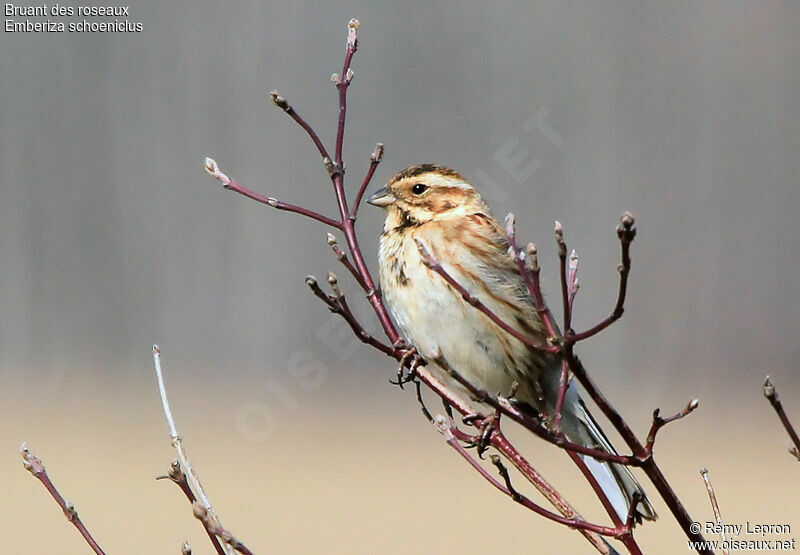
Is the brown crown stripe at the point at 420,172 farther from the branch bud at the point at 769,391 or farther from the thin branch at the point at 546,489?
the branch bud at the point at 769,391

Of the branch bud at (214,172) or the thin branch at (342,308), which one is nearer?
the thin branch at (342,308)

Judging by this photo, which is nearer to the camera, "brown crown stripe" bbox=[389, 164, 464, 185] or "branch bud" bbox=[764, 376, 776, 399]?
"branch bud" bbox=[764, 376, 776, 399]

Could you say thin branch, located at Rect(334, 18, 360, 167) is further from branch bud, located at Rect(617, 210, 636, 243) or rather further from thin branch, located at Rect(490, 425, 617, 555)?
branch bud, located at Rect(617, 210, 636, 243)

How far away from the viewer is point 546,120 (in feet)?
31.0

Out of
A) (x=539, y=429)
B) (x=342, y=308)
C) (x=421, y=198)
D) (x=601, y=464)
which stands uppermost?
(x=421, y=198)

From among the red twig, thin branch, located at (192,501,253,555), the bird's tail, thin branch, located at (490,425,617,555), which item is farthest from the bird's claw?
thin branch, located at (192,501,253,555)

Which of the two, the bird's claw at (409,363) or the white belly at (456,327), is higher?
the white belly at (456,327)

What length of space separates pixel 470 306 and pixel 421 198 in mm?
559

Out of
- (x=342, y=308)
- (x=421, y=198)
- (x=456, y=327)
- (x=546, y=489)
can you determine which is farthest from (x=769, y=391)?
(x=421, y=198)

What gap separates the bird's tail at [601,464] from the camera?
10.9ft

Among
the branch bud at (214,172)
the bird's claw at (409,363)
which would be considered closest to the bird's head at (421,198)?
the bird's claw at (409,363)

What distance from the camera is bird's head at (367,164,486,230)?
3.97m

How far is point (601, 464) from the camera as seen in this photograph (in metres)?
3.40

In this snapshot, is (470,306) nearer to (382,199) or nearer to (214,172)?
(382,199)
